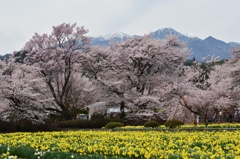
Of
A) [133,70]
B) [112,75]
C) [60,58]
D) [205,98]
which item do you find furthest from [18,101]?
[205,98]

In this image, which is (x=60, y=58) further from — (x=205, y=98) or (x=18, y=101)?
(x=205, y=98)

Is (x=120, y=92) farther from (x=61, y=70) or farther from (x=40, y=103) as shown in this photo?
(x=40, y=103)

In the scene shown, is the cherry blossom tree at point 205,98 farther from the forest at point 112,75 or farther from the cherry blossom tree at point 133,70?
the cherry blossom tree at point 133,70

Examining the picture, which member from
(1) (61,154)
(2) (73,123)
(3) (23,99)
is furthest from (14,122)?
(1) (61,154)

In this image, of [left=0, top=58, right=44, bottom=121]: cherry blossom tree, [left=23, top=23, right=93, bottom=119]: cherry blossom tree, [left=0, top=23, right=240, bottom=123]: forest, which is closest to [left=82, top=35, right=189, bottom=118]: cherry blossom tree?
[left=0, top=23, right=240, bottom=123]: forest

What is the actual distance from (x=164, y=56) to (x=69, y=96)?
34.9ft

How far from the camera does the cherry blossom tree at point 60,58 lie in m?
31.5

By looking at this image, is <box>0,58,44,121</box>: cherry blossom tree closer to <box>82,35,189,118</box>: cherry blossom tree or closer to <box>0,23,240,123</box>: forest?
<box>0,23,240,123</box>: forest

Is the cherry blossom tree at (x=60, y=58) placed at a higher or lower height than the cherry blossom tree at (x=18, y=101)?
higher

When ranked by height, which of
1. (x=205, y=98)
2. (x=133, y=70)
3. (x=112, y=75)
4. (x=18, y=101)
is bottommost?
(x=18, y=101)

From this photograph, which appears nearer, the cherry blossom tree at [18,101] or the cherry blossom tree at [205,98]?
the cherry blossom tree at [18,101]

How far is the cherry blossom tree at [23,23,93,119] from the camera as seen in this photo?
31.5 meters

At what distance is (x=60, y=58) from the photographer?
3173 cm

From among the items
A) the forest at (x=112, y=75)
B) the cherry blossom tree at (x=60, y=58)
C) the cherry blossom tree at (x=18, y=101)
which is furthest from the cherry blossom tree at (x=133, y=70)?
the cherry blossom tree at (x=18, y=101)
